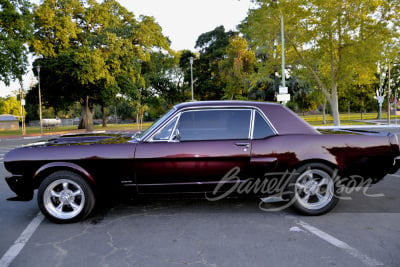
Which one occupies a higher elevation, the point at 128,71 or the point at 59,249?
the point at 128,71

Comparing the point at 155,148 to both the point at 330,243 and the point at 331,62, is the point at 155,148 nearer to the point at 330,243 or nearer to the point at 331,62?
the point at 330,243

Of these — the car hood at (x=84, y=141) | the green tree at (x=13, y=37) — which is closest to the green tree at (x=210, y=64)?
the green tree at (x=13, y=37)

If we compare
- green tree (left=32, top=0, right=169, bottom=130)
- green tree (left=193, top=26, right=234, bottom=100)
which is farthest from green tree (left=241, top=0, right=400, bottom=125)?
green tree (left=193, top=26, right=234, bottom=100)

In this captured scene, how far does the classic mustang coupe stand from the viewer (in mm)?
3963

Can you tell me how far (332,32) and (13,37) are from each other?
23747 millimetres

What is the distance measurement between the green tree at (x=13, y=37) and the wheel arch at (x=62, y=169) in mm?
22682

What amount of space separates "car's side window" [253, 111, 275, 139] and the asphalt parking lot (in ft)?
3.72

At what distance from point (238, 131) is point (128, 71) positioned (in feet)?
98.9

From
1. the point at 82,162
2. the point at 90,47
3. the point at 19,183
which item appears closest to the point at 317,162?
the point at 82,162

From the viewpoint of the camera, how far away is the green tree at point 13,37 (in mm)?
22328

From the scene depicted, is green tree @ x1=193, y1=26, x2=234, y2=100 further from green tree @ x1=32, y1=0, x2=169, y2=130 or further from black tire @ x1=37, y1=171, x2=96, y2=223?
black tire @ x1=37, y1=171, x2=96, y2=223

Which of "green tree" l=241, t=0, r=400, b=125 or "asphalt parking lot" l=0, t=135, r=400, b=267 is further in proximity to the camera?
"green tree" l=241, t=0, r=400, b=125

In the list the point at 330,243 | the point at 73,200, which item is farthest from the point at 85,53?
the point at 330,243

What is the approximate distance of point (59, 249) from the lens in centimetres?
326
